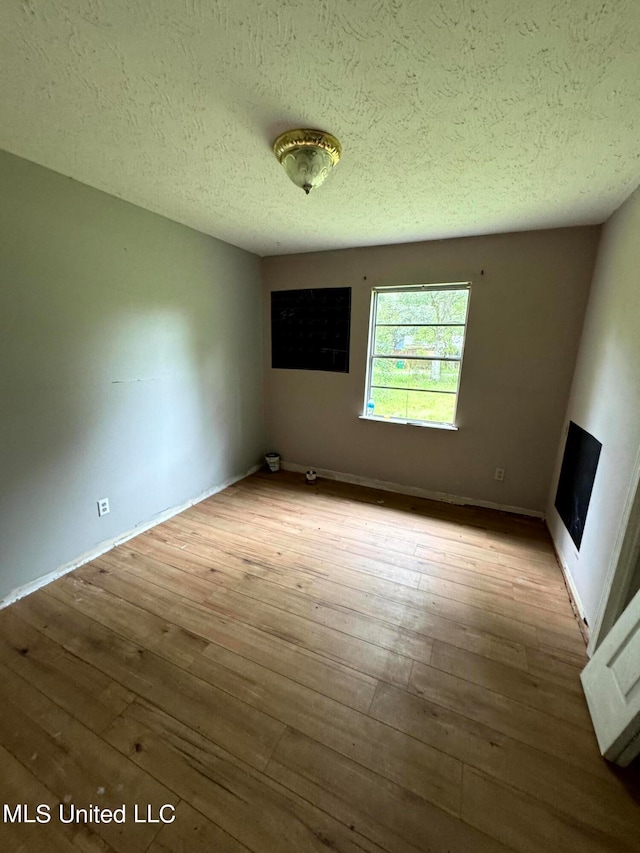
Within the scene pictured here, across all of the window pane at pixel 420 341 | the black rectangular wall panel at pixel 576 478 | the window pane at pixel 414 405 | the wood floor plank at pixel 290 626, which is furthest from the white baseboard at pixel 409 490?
the wood floor plank at pixel 290 626

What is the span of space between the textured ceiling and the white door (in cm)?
192

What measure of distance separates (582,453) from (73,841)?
2950mm

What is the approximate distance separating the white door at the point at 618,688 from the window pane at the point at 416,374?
6.67 feet

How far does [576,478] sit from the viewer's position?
2.18 meters

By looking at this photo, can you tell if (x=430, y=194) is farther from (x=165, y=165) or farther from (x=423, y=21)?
(x=165, y=165)

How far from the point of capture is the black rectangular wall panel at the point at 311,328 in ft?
10.7

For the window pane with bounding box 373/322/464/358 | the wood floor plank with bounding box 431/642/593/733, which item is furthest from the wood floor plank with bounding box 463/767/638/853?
the window pane with bounding box 373/322/464/358

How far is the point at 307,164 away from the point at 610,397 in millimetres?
2036

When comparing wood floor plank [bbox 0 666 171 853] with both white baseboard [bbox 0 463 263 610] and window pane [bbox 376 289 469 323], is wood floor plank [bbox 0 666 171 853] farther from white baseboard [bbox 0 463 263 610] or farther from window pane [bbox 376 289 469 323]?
window pane [bbox 376 289 469 323]

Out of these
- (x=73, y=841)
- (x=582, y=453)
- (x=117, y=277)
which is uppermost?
(x=117, y=277)

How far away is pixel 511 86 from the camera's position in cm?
110

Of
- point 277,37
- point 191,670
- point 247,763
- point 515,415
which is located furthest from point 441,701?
point 277,37

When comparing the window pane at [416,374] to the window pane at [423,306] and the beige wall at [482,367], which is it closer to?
the beige wall at [482,367]

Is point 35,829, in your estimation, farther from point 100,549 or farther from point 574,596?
point 574,596
